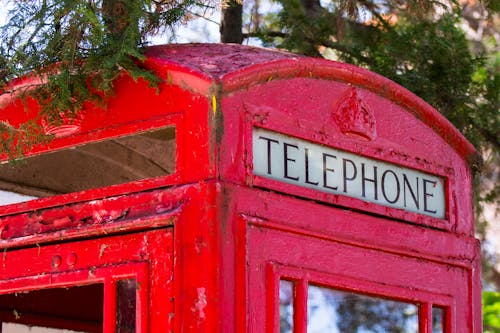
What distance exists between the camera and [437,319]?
3.77 meters

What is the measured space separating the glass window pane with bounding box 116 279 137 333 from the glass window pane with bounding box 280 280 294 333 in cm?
46

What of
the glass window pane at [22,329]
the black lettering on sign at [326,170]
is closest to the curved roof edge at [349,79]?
the black lettering on sign at [326,170]

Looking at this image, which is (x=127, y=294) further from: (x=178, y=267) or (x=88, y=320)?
(x=88, y=320)

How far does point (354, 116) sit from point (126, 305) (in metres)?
1.06

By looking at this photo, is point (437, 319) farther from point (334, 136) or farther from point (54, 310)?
point (54, 310)

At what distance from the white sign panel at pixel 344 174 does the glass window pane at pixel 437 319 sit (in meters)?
0.36

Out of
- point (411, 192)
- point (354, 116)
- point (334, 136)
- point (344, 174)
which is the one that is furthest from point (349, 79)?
point (411, 192)

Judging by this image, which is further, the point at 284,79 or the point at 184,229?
the point at 284,79

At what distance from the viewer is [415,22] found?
7.04m

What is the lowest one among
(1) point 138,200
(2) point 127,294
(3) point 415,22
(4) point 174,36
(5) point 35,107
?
(2) point 127,294

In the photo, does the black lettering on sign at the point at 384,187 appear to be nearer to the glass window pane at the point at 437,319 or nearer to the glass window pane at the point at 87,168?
the glass window pane at the point at 437,319

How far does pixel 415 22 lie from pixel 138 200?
4187mm

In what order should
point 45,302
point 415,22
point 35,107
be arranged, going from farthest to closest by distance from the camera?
1. point 415,22
2. point 45,302
3. point 35,107

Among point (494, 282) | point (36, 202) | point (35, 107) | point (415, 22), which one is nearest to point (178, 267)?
point (36, 202)
